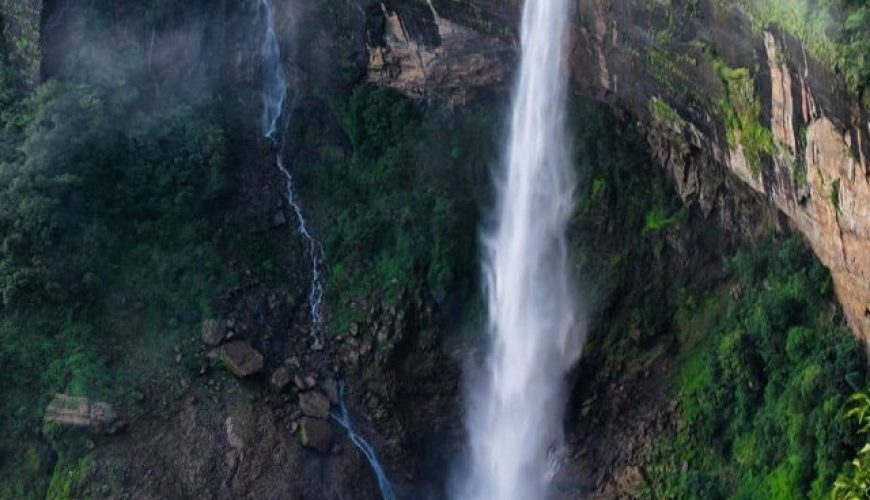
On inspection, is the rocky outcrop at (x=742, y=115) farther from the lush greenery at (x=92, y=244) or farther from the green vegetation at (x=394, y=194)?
the lush greenery at (x=92, y=244)

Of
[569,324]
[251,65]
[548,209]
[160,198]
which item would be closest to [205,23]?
[251,65]

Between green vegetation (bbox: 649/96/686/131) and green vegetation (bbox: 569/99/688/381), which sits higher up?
green vegetation (bbox: 649/96/686/131)

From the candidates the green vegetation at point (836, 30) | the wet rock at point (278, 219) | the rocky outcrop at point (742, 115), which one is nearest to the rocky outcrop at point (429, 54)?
the rocky outcrop at point (742, 115)

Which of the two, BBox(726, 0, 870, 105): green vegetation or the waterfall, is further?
the waterfall

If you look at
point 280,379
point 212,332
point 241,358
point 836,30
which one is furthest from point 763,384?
point 212,332

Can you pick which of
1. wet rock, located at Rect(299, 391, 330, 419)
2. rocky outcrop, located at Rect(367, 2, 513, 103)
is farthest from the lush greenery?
rocky outcrop, located at Rect(367, 2, 513, 103)

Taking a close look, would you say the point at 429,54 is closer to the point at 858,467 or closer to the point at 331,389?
the point at 331,389

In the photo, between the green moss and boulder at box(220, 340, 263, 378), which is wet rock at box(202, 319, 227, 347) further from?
the green moss
